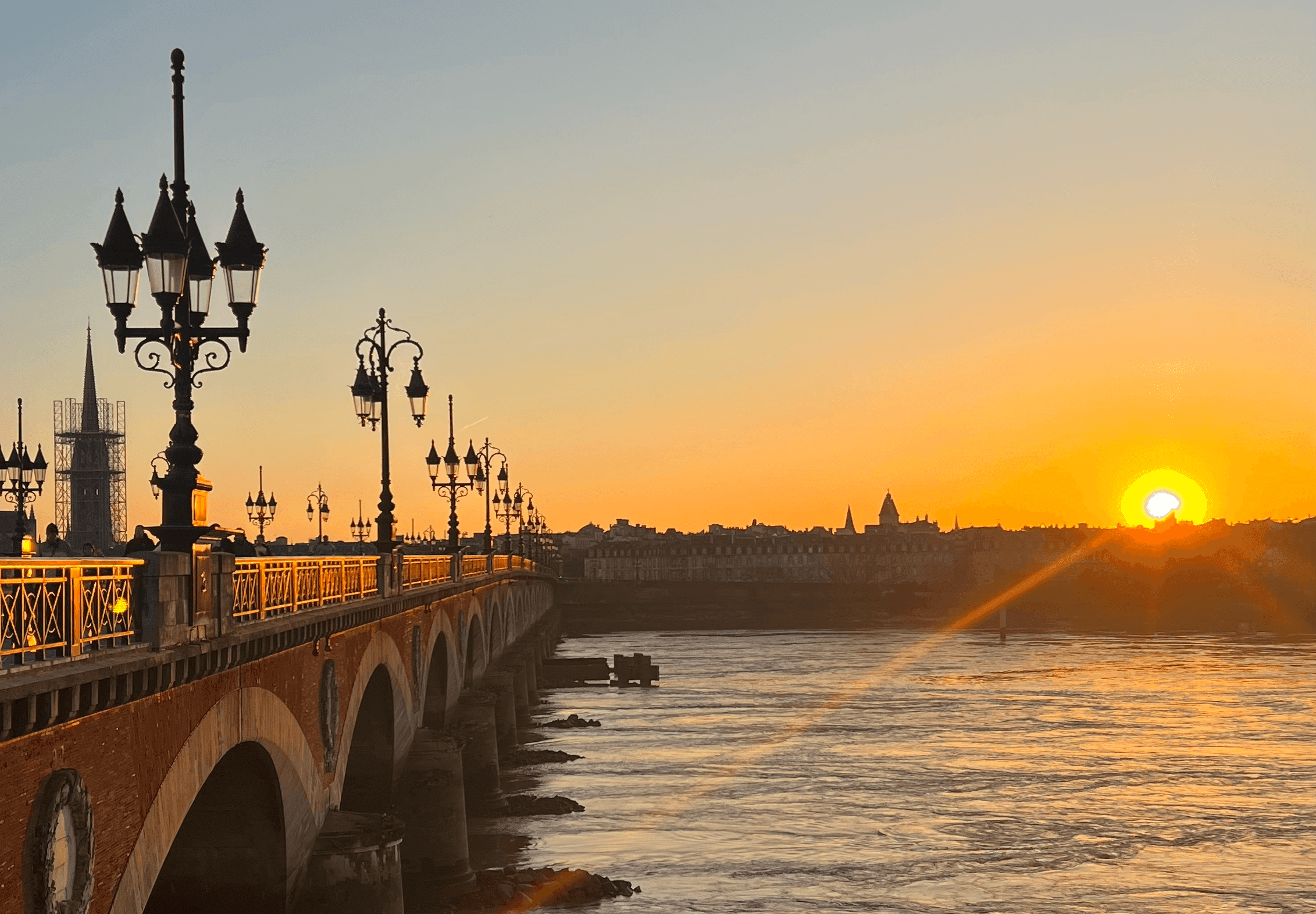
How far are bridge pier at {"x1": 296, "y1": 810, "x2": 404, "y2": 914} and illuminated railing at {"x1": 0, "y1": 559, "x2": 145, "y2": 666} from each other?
7887 millimetres

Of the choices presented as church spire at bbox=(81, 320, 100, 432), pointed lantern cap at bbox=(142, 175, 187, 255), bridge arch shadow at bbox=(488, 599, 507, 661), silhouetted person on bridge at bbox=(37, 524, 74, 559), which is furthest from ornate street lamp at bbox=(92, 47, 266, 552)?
church spire at bbox=(81, 320, 100, 432)

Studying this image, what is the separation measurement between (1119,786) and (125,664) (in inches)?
1471

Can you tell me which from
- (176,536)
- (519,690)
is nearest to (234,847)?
(176,536)

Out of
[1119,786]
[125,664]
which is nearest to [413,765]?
[125,664]

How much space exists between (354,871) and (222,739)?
5383 mm

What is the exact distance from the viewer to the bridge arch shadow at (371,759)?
→ 84.8ft

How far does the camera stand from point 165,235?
12133mm

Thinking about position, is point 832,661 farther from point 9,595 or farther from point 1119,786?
point 9,595

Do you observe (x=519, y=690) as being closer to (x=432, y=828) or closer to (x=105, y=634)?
(x=432, y=828)

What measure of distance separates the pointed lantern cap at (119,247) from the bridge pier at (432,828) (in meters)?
15.9

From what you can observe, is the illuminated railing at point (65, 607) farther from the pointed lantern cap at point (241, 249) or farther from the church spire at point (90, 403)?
the church spire at point (90, 403)

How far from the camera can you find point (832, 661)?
316ft

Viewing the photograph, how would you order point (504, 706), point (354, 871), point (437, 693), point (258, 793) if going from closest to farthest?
point (258, 793) → point (354, 871) → point (437, 693) → point (504, 706)

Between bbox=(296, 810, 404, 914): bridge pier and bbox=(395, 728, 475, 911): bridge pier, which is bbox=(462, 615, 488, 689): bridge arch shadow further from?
bbox=(296, 810, 404, 914): bridge pier
